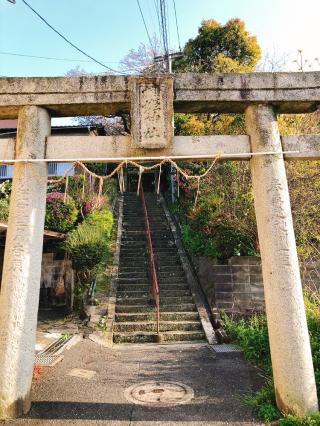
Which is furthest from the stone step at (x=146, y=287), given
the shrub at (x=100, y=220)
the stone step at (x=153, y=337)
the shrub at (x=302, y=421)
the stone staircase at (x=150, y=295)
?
the shrub at (x=302, y=421)

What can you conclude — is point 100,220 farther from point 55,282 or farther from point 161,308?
point 161,308

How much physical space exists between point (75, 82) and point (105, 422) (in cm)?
477

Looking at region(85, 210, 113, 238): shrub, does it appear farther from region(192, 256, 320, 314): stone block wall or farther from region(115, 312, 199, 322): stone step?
region(192, 256, 320, 314): stone block wall

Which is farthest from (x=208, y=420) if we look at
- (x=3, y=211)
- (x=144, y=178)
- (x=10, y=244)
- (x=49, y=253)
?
(x=144, y=178)

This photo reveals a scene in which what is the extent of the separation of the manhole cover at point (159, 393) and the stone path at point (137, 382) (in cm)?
13

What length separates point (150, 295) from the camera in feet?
33.8

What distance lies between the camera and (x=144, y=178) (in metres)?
27.6

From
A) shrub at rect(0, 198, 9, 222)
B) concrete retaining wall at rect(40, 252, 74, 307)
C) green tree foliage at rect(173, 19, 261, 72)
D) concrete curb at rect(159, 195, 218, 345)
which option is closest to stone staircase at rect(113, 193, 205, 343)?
concrete curb at rect(159, 195, 218, 345)

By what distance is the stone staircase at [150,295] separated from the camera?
28.4 feet

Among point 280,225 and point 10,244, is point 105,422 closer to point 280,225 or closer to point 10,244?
point 10,244

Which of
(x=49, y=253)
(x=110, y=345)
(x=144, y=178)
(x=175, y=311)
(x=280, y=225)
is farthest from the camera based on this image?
(x=144, y=178)

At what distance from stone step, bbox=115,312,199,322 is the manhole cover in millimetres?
3678

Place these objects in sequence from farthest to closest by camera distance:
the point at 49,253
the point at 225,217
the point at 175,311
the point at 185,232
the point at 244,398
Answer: the point at 185,232 < the point at 49,253 < the point at 225,217 < the point at 175,311 < the point at 244,398

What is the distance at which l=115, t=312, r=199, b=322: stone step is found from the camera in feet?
30.3
